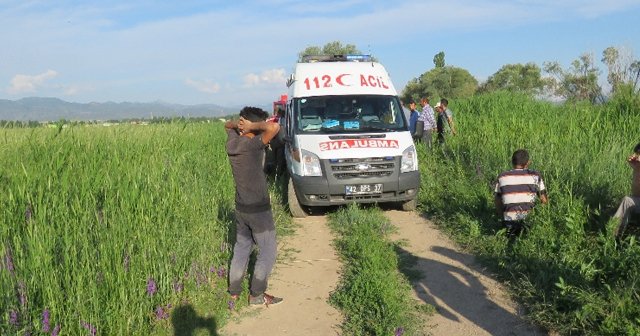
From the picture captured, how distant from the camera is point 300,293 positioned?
198 inches

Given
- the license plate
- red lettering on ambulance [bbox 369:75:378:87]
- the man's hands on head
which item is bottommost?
the license plate

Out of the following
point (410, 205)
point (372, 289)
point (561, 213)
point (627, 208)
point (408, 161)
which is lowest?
point (372, 289)

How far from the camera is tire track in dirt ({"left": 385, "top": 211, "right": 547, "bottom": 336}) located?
417 centimetres

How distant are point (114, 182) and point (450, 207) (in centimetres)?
502

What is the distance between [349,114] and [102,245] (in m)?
5.77

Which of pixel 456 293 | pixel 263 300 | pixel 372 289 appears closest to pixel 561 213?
Answer: pixel 456 293

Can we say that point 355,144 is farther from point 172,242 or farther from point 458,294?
point 172,242

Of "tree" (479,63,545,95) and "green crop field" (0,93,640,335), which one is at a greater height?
"tree" (479,63,545,95)

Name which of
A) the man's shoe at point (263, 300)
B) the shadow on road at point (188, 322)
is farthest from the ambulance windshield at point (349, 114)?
the shadow on road at point (188, 322)

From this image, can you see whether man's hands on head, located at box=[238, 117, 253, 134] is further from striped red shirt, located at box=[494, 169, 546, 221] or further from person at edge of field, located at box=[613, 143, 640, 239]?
person at edge of field, located at box=[613, 143, 640, 239]

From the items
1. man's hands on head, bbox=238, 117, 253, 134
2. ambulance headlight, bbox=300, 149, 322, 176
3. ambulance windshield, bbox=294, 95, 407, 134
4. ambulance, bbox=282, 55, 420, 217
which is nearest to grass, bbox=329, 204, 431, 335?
ambulance, bbox=282, 55, 420, 217

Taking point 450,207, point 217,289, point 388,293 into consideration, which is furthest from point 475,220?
point 217,289

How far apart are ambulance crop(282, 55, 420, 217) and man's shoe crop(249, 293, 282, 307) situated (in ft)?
10.1

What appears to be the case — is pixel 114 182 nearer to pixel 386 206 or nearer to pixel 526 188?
pixel 526 188
